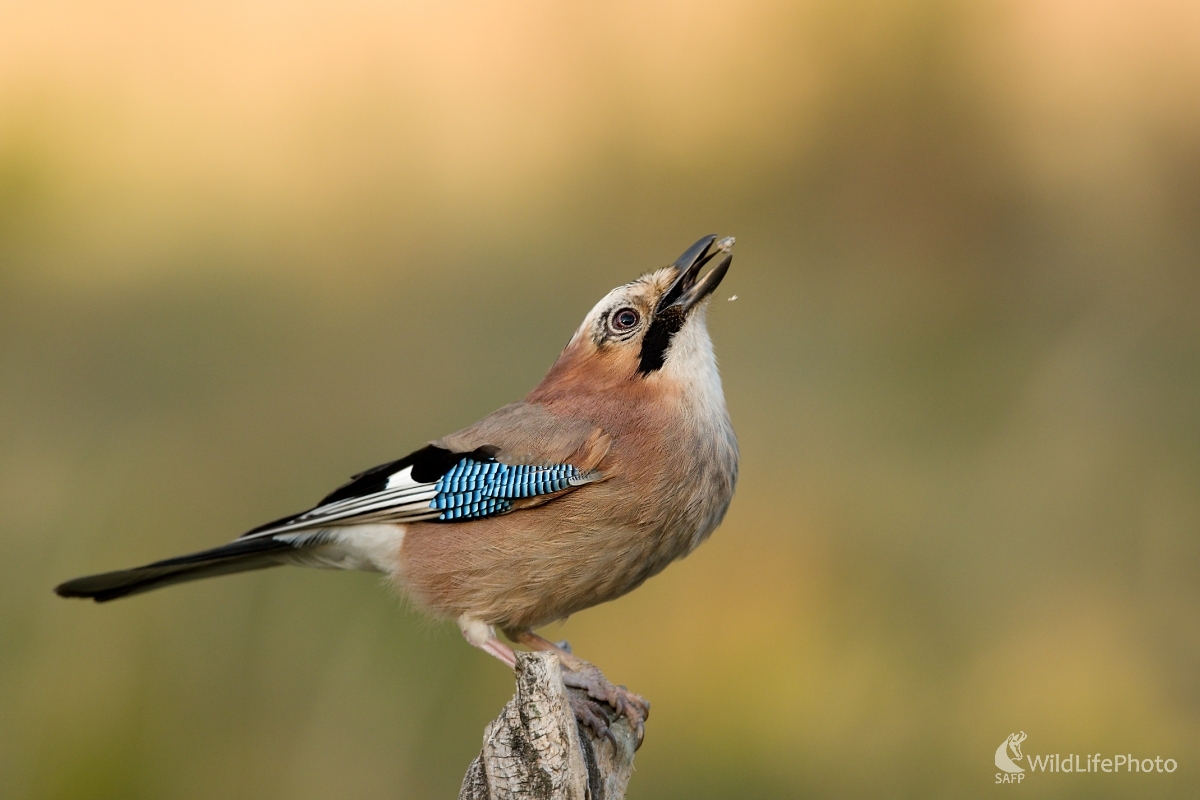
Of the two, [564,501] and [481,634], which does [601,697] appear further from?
[564,501]

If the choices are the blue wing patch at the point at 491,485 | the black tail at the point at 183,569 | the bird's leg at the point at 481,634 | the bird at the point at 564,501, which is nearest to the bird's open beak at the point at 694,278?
the bird at the point at 564,501

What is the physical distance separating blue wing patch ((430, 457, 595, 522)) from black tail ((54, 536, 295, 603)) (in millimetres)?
743

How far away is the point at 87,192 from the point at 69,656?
13.1 feet

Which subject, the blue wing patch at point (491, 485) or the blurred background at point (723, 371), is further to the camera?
the blurred background at point (723, 371)

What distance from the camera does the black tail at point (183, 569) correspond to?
4.48 meters

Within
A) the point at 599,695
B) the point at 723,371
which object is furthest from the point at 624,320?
the point at 723,371

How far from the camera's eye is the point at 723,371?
879 centimetres

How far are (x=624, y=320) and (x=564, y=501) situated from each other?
866 mm

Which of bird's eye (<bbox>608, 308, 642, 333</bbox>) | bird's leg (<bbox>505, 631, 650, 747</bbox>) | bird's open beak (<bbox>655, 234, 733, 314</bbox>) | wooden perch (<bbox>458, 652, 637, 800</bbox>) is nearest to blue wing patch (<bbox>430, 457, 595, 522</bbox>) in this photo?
bird's leg (<bbox>505, 631, 650, 747</bbox>)

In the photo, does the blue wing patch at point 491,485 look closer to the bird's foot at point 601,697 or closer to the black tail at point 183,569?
the bird's foot at point 601,697

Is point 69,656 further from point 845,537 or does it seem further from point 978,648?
point 978,648

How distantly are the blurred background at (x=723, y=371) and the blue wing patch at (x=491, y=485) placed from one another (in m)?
1.23

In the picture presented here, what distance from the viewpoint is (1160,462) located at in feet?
23.4

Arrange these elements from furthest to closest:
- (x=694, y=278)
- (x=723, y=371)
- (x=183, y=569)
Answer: (x=723, y=371)
(x=694, y=278)
(x=183, y=569)
